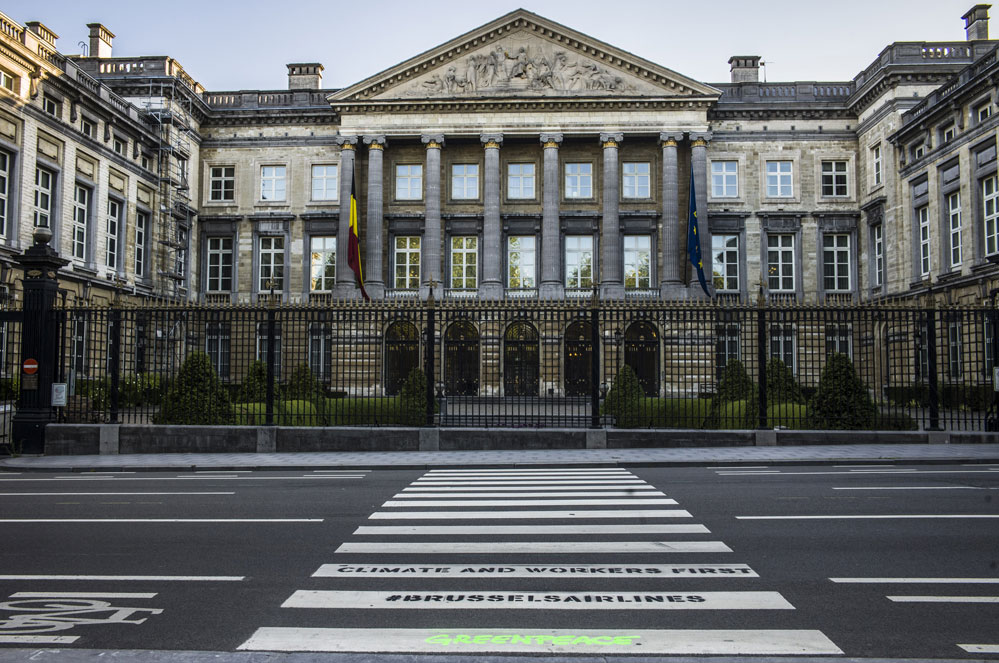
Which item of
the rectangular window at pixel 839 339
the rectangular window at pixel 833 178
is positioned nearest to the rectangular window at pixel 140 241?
the rectangular window at pixel 839 339

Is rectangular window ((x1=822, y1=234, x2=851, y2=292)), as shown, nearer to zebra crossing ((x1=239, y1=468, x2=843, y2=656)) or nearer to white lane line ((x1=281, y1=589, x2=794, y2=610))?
zebra crossing ((x1=239, y1=468, x2=843, y2=656))

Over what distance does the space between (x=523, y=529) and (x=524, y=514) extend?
3.26 ft

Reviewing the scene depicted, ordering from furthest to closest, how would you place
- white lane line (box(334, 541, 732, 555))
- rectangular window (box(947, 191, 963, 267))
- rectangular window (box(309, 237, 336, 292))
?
rectangular window (box(309, 237, 336, 292))
rectangular window (box(947, 191, 963, 267))
white lane line (box(334, 541, 732, 555))

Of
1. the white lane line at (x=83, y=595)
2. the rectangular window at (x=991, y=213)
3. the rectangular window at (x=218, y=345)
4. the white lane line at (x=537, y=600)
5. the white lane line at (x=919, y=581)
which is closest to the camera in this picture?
the white lane line at (x=537, y=600)

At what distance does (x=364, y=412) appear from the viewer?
20000mm

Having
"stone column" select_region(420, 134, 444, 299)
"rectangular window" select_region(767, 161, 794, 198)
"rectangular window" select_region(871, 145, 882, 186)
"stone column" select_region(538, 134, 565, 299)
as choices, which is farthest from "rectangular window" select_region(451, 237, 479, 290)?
"rectangular window" select_region(871, 145, 882, 186)

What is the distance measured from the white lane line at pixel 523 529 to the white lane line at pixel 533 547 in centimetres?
51

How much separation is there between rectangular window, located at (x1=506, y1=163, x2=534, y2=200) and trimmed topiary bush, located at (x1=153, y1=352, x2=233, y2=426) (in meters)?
32.5

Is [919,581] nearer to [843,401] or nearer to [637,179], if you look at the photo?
[843,401]

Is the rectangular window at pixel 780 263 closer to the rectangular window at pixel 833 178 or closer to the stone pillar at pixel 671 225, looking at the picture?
the rectangular window at pixel 833 178

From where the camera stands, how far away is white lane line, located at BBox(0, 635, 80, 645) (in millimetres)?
5359

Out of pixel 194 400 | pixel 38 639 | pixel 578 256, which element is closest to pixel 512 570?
pixel 38 639

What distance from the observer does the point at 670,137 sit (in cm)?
4712

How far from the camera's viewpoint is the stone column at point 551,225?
46406 millimetres
